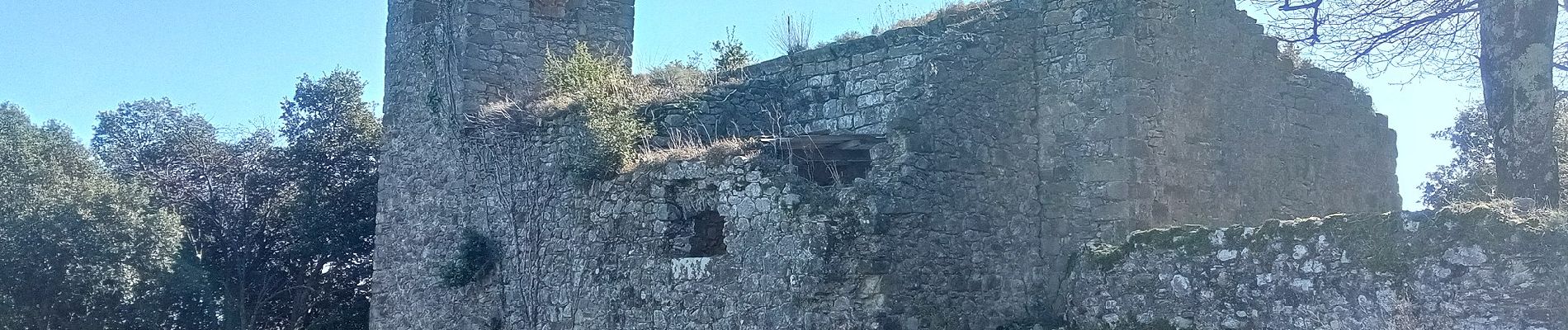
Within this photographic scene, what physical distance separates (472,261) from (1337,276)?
860 cm

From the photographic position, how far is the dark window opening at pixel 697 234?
1163 centimetres

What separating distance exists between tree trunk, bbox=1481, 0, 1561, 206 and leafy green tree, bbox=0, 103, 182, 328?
16643 mm

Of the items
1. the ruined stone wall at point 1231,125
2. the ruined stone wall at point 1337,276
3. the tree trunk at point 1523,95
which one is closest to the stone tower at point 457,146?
the ruined stone wall at point 1231,125

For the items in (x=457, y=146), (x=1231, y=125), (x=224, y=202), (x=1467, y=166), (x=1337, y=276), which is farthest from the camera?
(x=224, y=202)

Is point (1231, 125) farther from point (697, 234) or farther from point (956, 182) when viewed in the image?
point (697, 234)

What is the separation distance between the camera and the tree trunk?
10.2m

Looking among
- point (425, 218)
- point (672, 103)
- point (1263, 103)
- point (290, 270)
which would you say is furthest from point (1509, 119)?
point (290, 270)

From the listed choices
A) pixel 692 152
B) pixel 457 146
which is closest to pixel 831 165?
pixel 692 152

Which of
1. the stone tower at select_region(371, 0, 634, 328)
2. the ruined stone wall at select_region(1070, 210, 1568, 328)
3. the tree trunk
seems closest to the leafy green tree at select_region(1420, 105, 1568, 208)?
the tree trunk

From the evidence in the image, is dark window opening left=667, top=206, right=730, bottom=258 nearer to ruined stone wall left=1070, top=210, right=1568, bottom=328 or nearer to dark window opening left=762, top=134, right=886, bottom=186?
dark window opening left=762, top=134, right=886, bottom=186

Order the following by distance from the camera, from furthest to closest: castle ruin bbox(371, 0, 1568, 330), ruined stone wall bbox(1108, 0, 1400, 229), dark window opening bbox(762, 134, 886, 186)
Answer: ruined stone wall bbox(1108, 0, 1400, 229)
dark window opening bbox(762, 134, 886, 186)
castle ruin bbox(371, 0, 1568, 330)

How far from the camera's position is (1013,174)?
1166 cm

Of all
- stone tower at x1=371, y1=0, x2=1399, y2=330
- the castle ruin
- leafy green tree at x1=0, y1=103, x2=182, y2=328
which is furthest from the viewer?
leafy green tree at x1=0, y1=103, x2=182, y2=328

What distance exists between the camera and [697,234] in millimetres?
11734
